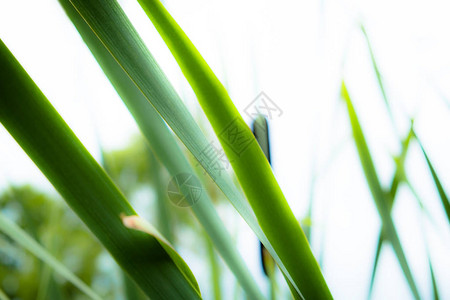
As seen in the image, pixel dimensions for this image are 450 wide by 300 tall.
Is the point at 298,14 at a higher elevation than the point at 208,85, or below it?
higher

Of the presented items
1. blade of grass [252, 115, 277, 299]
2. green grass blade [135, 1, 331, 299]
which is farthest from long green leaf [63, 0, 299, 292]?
blade of grass [252, 115, 277, 299]

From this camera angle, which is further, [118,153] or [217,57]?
[118,153]

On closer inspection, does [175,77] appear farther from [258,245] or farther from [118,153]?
[118,153]

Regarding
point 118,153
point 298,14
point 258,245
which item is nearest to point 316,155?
point 258,245

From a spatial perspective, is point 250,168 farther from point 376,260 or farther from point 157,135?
point 376,260

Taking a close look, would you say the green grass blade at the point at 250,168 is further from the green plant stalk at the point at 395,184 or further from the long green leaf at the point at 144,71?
the green plant stalk at the point at 395,184

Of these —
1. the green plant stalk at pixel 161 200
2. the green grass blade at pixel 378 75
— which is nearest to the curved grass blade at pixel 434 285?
the green grass blade at pixel 378 75

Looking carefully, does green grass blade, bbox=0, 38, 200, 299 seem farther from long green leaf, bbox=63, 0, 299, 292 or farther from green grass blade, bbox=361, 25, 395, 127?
green grass blade, bbox=361, 25, 395, 127
